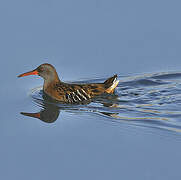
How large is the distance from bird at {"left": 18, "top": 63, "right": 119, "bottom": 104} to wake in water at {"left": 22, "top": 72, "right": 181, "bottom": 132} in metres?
0.18

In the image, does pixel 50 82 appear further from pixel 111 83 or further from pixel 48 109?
pixel 111 83

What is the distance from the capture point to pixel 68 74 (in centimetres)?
1388

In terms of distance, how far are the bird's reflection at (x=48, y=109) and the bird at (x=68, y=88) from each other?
0.67ft

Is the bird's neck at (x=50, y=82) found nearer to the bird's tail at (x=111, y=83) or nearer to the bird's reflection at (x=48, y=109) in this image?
the bird's reflection at (x=48, y=109)

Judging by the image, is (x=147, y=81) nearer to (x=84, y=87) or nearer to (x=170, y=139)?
(x=84, y=87)

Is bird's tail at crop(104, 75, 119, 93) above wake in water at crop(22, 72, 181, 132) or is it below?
above

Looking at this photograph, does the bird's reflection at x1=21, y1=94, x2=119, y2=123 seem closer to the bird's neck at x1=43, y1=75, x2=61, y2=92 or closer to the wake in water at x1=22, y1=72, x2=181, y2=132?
the wake in water at x1=22, y1=72, x2=181, y2=132

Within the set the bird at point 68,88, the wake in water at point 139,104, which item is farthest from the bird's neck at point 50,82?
the wake in water at point 139,104

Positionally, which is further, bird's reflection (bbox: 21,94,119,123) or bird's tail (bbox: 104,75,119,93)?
bird's tail (bbox: 104,75,119,93)

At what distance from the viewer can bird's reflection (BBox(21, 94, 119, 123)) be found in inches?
447

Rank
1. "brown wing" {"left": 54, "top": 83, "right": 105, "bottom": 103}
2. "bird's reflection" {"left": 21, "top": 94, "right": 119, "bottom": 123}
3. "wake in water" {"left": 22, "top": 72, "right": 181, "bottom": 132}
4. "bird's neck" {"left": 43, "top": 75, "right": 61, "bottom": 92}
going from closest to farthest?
"wake in water" {"left": 22, "top": 72, "right": 181, "bottom": 132} → "bird's reflection" {"left": 21, "top": 94, "right": 119, "bottom": 123} → "brown wing" {"left": 54, "top": 83, "right": 105, "bottom": 103} → "bird's neck" {"left": 43, "top": 75, "right": 61, "bottom": 92}

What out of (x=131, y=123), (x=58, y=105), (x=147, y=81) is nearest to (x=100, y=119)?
(x=131, y=123)

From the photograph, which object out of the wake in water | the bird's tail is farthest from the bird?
the wake in water

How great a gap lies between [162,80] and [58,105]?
321 centimetres
